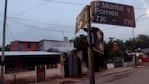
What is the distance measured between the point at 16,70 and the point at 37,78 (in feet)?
7.83

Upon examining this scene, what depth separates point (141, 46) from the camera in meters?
101

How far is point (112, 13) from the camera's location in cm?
721

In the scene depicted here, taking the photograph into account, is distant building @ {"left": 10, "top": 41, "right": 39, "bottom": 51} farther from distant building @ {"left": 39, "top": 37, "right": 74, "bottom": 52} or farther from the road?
the road

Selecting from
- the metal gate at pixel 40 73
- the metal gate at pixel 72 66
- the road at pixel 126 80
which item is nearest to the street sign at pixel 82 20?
the road at pixel 126 80

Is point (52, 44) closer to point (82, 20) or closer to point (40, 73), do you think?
point (40, 73)

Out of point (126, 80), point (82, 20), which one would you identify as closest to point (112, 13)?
point (82, 20)

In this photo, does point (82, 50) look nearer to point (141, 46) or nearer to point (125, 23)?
point (125, 23)

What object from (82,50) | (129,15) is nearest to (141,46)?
(82,50)

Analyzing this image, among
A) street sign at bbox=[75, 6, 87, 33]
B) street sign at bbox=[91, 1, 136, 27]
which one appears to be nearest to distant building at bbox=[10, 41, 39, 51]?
street sign at bbox=[75, 6, 87, 33]

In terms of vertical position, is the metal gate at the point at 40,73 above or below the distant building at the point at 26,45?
below

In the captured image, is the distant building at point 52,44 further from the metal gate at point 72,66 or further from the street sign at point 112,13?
the street sign at point 112,13

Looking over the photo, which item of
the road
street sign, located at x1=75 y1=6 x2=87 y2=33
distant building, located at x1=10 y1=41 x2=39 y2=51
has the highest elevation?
distant building, located at x1=10 y1=41 x2=39 y2=51

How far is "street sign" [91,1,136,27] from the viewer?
6.84m

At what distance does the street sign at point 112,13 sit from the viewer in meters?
6.84
